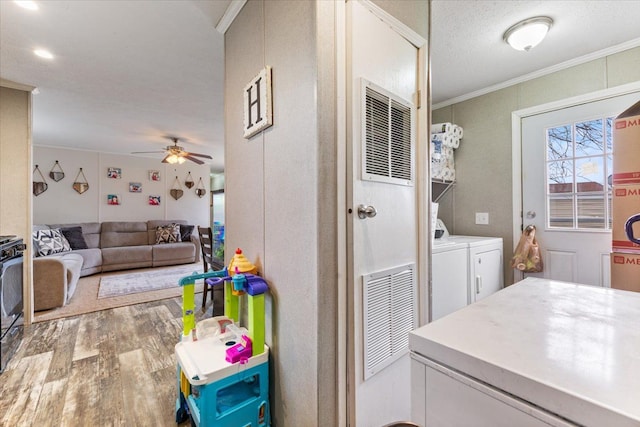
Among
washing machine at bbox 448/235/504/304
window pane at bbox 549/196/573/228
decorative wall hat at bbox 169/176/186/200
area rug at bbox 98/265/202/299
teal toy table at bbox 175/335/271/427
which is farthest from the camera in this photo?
decorative wall hat at bbox 169/176/186/200

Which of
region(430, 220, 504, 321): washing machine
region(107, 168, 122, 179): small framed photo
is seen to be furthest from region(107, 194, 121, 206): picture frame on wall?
region(430, 220, 504, 321): washing machine

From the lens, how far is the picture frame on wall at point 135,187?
628cm

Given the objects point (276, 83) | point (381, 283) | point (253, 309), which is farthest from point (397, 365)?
point (276, 83)

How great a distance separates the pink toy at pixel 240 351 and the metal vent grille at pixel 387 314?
Answer: 0.54 metres

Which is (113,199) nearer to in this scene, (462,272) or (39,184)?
(39,184)

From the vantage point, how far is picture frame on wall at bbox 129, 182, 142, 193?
628 cm

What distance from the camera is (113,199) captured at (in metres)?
6.07

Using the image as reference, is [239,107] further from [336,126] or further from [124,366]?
[124,366]

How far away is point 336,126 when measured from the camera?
1163 millimetres

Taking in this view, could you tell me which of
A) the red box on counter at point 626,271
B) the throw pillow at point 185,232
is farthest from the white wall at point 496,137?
the throw pillow at point 185,232

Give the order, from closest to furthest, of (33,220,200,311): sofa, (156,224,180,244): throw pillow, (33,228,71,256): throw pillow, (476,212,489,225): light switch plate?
(476,212,489,225): light switch plate, (33,220,200,311): sofa, (33,228,71,256): throw pillow, (156,224,180,244): throw pillow

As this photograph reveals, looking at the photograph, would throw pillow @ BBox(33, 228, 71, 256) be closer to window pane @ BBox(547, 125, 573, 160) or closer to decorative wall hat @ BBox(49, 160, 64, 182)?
decorative wall hat @ BBox(49, 160, 64, 182)

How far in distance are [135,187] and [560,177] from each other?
23.8ft

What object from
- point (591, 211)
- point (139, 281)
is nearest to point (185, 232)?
point (139, 281)
